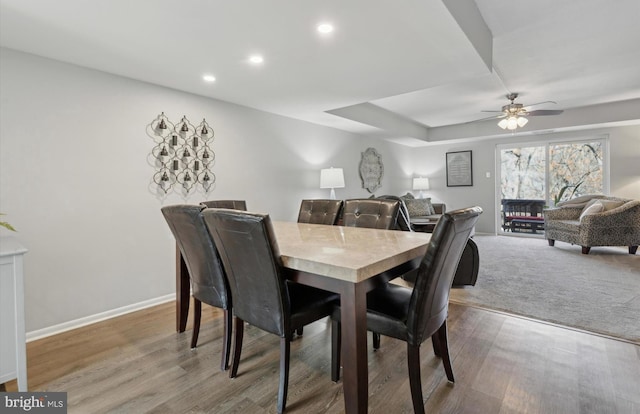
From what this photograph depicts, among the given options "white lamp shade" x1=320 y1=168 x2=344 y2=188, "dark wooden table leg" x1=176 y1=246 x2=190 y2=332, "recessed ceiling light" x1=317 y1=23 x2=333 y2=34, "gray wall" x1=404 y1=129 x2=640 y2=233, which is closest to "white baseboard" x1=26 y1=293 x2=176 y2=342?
"dark wooden table leg" x1=176 y1=246 x2=190 y2=332

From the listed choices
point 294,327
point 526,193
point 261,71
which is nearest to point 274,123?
point 261,71

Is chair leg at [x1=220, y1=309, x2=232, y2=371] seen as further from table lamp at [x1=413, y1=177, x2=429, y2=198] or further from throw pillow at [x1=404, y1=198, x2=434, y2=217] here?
table lamp at [x1=413, y1=177, x2=429, y2=198]

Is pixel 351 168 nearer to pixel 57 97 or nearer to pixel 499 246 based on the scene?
pixel 499 246

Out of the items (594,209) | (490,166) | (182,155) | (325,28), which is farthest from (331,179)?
(490,166)

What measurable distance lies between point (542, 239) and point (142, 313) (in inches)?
263

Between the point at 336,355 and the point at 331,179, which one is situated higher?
the point at 331,179

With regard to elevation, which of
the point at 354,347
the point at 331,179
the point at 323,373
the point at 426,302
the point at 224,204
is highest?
the point at 331,179

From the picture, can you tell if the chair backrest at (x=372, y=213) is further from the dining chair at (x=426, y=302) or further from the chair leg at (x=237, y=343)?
the chair leg at (x=237, y=343)

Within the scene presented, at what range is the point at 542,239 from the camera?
5996mm

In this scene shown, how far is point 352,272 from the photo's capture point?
1123 millimetres

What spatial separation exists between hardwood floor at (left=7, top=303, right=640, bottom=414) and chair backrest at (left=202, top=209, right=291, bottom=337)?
0.47 meters

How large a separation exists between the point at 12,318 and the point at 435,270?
2.08 meters

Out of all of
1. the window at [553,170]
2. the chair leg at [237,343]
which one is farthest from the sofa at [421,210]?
the chair leg at [237,343]

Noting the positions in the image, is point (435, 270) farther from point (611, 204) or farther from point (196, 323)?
point (611, 204)
